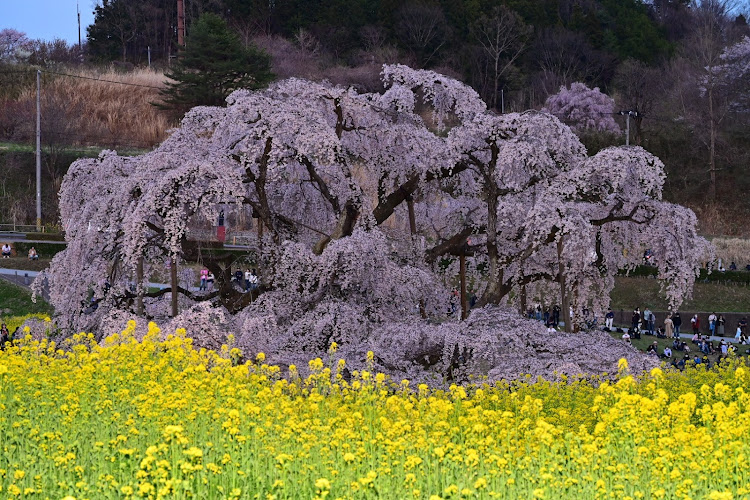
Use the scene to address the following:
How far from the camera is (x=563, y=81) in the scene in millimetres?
73562

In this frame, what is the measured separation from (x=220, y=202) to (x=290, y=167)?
2.85m

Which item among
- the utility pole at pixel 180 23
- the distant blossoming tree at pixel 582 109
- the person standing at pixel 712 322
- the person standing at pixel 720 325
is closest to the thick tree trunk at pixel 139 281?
the person standing at pixel 712 322

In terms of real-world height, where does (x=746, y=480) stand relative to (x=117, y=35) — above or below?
below

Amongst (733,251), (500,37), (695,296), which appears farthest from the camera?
(500,37)

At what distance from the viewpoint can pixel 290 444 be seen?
31.3 feet

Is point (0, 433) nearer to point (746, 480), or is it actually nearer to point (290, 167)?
point (746, 480)

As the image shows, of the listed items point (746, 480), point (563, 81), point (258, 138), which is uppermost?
point (563, 81)

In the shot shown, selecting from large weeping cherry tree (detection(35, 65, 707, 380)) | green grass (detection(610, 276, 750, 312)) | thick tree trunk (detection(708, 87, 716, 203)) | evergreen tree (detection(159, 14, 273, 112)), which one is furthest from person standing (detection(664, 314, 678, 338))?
evergreen tree (detection(159, 14, 273, 112))

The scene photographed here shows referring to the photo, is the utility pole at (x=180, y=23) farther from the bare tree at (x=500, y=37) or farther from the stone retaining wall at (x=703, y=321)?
the stone retaining wall at (x=703, y=321)

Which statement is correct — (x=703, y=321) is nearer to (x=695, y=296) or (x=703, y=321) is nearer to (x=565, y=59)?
(x=695, y=296)

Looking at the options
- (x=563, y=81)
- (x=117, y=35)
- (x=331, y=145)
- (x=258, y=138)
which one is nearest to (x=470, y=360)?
(x=331, y=145)

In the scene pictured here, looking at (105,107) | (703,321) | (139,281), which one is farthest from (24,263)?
(703,321)

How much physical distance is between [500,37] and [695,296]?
35139mm

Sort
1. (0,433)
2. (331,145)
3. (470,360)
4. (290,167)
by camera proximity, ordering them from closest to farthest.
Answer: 1. (0,433)
2. (470,360)
3. (331,145)
4. (290,167)
